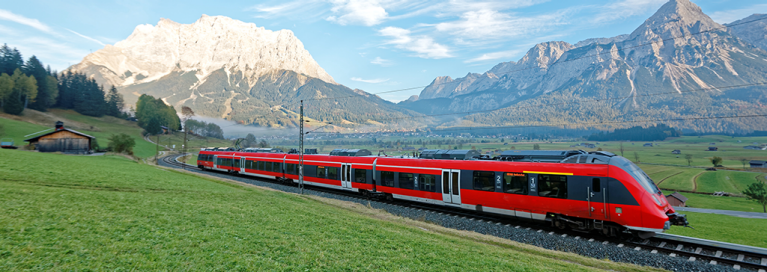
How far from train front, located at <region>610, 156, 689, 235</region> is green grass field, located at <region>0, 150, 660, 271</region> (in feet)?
12.3

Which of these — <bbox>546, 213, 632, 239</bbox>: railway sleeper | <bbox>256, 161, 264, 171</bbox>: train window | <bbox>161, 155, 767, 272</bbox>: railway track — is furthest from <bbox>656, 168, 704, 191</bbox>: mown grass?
<bbox>256, 161, 264, 171</bbox>: train window

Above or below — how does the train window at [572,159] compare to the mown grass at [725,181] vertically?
above

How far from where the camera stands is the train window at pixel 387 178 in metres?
26.7

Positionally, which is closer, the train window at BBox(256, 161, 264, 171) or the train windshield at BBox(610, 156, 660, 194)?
the train windshield at BBox(610, 156, 660, 194)

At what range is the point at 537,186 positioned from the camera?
18062 mm

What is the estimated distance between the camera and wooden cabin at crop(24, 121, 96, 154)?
65062 millimetres

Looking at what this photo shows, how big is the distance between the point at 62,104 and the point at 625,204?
6821 inches

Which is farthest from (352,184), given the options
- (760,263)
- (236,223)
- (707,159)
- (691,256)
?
(707,159)

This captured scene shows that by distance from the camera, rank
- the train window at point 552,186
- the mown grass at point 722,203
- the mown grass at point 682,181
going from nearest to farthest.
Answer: the train window at point 552,186 → the mown grass at point 722,203 → the mown grass at point 682,181

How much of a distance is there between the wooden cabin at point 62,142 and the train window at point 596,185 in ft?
283

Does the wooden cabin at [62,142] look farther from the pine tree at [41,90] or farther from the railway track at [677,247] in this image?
the railway track at [677,247]

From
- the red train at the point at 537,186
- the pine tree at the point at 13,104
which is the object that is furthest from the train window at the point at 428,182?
the pine tree at the point at 13,104

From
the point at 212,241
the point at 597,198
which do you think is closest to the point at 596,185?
the point at 597,198

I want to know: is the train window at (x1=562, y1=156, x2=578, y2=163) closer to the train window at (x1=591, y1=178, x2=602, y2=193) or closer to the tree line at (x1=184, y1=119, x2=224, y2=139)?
the train window at (x1=591, y1=178, x2=602, y2=193)
